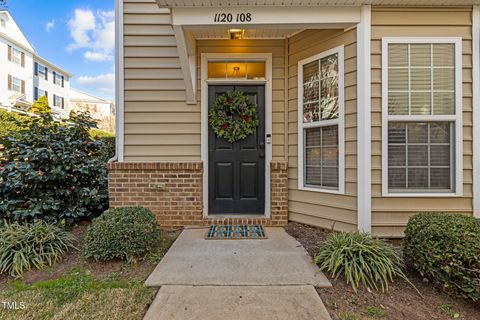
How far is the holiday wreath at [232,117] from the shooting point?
397 centimetres

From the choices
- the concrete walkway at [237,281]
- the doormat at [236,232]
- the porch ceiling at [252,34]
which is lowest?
the concrete walkway at [237,281]

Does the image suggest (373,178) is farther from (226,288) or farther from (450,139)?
(226,288)

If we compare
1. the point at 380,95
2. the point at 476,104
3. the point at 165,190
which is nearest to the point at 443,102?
the point at 476,104

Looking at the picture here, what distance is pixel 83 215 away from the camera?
153 inches

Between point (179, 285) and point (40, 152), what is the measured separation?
117 inches


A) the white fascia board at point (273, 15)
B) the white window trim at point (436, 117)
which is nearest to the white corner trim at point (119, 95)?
the white fascia board at point (273, 15)

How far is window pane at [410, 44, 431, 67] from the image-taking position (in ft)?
10.4

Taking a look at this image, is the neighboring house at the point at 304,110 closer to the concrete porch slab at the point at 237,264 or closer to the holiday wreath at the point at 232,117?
the holiday wreath at the point at 232,117

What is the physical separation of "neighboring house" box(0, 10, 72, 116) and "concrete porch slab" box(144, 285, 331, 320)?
17585 mm

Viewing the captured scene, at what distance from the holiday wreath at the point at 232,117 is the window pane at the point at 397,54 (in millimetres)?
1852

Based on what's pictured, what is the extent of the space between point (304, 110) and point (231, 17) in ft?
5.21

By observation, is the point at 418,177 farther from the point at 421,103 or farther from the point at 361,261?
the point at 361,261

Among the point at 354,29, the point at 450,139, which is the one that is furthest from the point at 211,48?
the point at 450,139

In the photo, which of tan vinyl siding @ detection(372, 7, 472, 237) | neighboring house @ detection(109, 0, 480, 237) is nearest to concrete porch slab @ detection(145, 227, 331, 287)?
neighboring house @ detection(109, 0, 480, 237)
